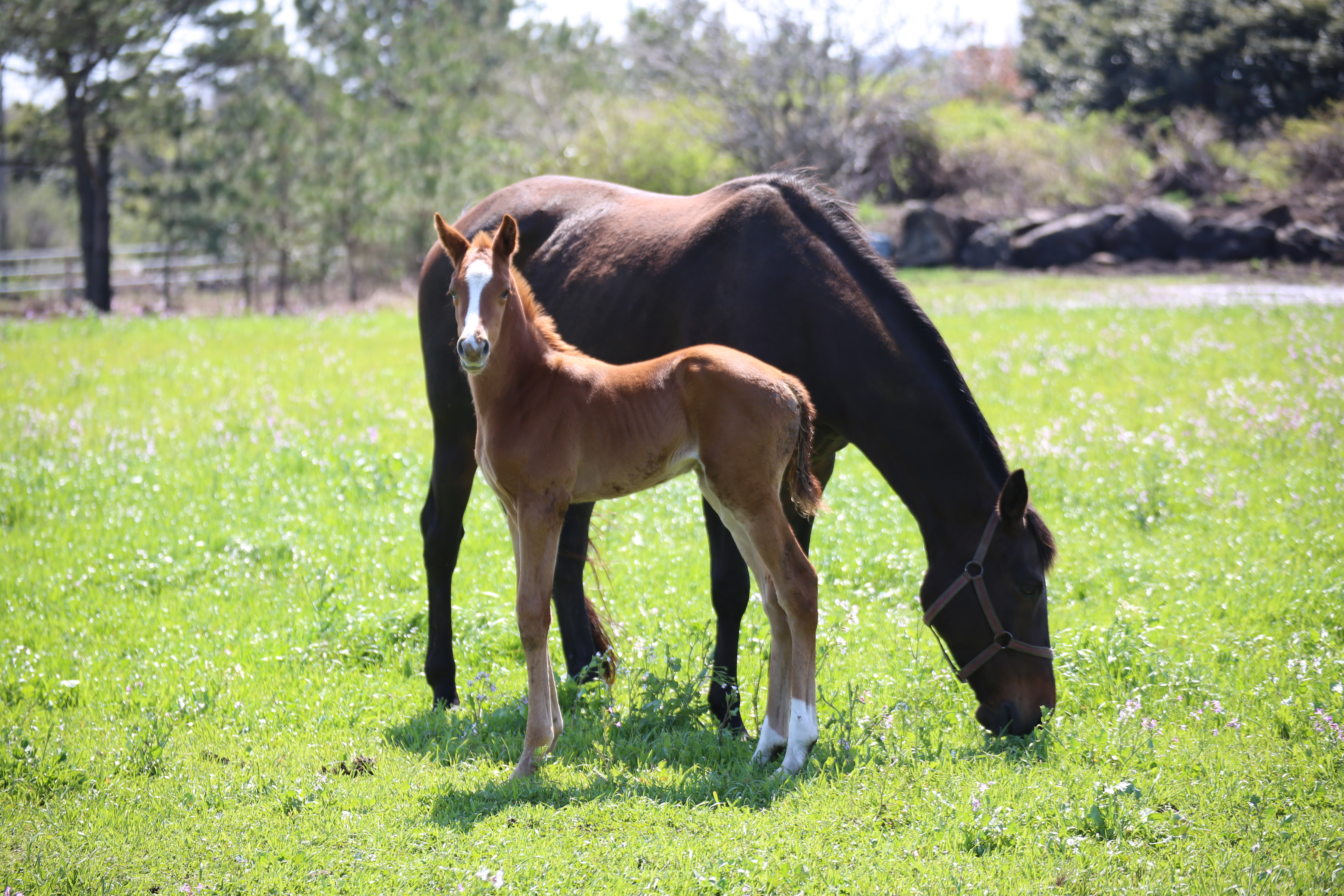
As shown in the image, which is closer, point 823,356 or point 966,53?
point 823,356

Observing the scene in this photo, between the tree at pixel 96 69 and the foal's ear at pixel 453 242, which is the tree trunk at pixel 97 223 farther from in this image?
the foal's ear at pixel 453 242

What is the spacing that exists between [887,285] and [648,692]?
2371mm

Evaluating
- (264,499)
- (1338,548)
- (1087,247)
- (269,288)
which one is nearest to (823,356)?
(1338,548)

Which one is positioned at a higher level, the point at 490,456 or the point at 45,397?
the point at 490,456

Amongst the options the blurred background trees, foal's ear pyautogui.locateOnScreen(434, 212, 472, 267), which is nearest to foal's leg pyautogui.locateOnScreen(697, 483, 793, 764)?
foal's ear pyautogui.locateOnScreen(434, 212, 472, 267)

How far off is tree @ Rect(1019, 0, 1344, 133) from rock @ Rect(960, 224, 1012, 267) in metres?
9.40

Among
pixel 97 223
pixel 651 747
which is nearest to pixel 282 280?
pixel 97 223

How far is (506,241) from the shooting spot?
161 inches

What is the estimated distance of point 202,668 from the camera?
5711 millimetres

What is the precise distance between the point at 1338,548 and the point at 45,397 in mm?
13930

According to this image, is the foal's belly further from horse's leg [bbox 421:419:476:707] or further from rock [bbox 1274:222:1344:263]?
rock [bbox 1274:222:1344:263]

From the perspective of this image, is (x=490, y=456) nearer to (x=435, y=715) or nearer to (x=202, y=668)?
(x=435, y=715)

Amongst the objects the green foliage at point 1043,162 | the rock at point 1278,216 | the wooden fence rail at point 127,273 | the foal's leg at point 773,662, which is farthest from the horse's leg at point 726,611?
the green foliage at point 1043,162

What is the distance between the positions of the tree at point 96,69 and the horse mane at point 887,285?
70.3 ft
